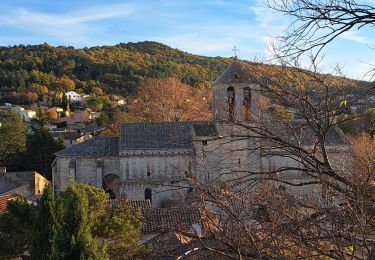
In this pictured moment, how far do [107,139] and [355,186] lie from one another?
2189 cm

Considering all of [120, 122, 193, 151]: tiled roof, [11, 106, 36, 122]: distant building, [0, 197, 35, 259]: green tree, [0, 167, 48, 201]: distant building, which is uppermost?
[120, 122, 193, 151]: tiled roof

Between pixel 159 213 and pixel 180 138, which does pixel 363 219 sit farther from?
pixel 180 138

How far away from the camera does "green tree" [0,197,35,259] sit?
15.0 metres

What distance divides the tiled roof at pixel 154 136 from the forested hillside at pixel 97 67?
161 ft

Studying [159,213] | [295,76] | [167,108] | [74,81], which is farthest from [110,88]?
[295,76]

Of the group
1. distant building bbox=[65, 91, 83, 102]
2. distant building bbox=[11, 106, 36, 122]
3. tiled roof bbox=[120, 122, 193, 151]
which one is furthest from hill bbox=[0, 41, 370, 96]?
tiled roof bbox=[120, 122, 193, 151]

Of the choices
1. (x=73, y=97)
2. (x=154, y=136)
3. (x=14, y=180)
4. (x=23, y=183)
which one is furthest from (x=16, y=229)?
(x=73, y=97)

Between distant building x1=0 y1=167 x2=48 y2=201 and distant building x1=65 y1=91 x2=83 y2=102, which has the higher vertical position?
distant building x1=65 y1=91 x2=83 y2=102

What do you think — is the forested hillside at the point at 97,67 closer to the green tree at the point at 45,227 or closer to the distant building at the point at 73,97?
the distant building at the point at 73,97

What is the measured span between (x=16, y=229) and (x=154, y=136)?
1066 centimetres

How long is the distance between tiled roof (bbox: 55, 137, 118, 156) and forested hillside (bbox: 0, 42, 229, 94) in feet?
161

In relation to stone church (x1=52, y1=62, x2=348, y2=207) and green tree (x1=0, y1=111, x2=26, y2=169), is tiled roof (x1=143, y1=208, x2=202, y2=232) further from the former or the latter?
green tree (x1=0, y1=111, x2=26, y2=169)

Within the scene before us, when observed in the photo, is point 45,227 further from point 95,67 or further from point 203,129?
point 95,67

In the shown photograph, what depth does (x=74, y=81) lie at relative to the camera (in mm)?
95062
